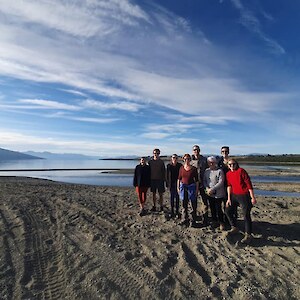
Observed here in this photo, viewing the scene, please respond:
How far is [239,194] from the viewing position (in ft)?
27.0

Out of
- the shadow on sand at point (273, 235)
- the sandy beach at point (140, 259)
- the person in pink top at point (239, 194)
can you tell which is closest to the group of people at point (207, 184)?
the person in pink top at point (239, 194)

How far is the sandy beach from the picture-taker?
6164mm

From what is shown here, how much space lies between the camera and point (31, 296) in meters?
5.95

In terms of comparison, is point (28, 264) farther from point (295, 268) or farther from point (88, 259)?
point (295, 268)

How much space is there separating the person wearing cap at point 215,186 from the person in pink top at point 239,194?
→ 9.2 inches

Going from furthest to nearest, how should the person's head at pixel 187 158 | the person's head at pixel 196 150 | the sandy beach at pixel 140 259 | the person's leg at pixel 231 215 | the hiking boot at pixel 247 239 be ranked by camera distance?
the person's head at pixel 196 150, the person's head at pixel 187 158, the person's leg at pixel 231 215, the hiking boot at pixel 247 239, the sandy beach at pixel 140 259

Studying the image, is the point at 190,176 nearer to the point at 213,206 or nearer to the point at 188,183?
the point at 188,183

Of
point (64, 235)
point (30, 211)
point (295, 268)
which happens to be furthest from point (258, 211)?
point (30, 211)

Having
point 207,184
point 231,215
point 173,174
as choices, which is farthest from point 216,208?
point 173,174

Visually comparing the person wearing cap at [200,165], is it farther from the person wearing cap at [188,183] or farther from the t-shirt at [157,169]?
the t-shirt at [157,169]

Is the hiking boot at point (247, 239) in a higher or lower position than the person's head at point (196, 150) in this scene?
lower

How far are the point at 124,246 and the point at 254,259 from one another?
10.1 feet

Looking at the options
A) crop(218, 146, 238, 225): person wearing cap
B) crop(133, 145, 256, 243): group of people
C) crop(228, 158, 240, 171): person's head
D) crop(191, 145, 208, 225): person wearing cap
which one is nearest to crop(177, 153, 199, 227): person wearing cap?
crop(133, 145, 256, 243): group of people

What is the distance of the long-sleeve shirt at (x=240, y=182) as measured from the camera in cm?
813
